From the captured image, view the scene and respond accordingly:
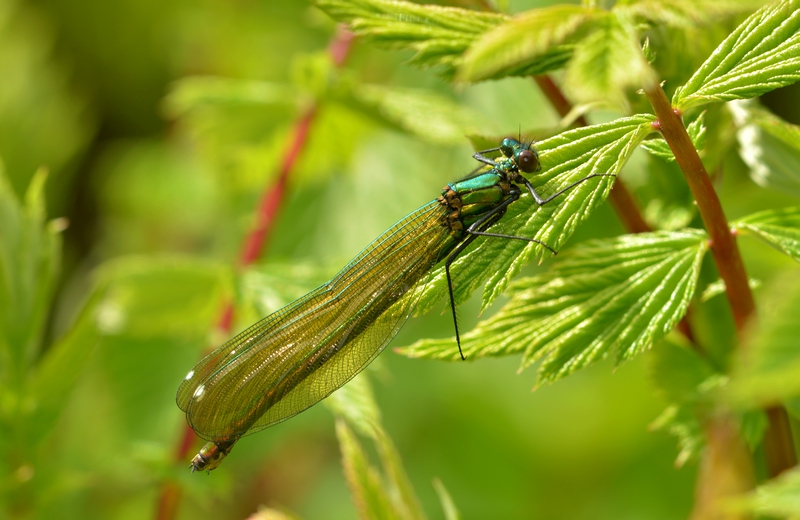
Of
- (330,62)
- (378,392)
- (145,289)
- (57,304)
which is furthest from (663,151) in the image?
(57,304)

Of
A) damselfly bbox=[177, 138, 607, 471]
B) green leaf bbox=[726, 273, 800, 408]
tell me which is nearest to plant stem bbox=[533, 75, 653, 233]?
damselfly bbox=[177, 138, 607, 471]

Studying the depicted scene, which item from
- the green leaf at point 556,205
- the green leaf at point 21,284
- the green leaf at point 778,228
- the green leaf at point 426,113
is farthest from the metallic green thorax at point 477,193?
the green leaf at point 21,284

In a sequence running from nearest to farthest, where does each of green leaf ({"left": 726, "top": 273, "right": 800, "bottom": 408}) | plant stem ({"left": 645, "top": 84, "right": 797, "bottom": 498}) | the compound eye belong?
1. green leaf ({"left": 726, "top": 273, "right": 800, "bottom": 408})
2. plant stem ({"left": 645, "top": 84, "right": 797, "bottom": 498})
3. the compound eye

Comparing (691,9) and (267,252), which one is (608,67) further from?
(267,252)

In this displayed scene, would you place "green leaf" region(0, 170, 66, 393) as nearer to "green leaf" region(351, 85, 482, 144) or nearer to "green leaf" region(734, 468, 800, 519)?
"green leaf" region(351, 85, 482, 144)

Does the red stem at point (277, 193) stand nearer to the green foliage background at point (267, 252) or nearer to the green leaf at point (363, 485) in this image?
the green foliage background at point (267, 252)

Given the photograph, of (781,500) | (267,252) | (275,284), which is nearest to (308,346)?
(275,284)

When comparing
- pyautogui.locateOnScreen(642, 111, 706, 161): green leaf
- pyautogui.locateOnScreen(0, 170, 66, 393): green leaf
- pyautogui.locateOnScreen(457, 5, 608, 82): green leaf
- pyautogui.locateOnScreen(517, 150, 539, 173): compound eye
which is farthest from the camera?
pyautogui.locateOnScreen(0, 170, 66, 393): green leaf
